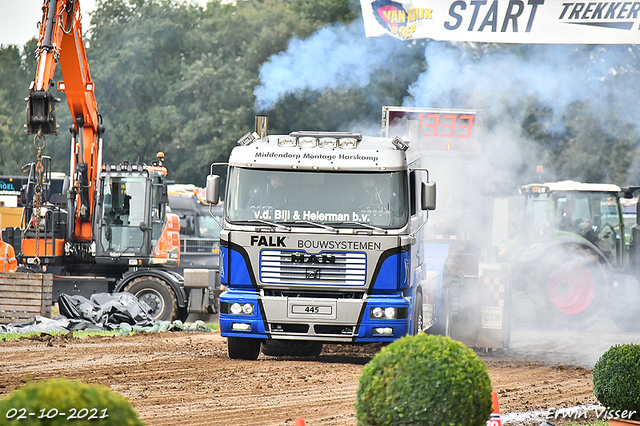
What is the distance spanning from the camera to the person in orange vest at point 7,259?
2197cm

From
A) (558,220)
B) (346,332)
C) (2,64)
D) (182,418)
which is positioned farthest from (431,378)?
(2,64)

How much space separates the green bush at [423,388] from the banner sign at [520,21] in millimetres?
13431

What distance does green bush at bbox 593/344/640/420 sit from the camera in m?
7.12

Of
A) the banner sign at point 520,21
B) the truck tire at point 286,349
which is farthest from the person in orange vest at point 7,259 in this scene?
the banner sign at point 520,21

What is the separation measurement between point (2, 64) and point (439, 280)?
56.3 m

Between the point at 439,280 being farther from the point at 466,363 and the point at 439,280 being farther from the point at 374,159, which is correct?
the point at 466,363

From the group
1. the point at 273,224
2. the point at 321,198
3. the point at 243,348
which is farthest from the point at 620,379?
the point at 243,348

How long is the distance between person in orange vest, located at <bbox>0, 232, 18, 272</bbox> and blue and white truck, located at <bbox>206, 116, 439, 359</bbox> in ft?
39.5

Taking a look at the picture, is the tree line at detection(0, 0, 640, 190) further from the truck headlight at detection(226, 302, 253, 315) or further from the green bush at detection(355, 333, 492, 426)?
the green bush at detection(355, 333, 492, 426)

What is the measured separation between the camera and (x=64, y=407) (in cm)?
318

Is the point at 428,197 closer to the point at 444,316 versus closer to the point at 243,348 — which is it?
the point at 444,316

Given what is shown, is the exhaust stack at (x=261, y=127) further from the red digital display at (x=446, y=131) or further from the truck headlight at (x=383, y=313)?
the truck headlight at (x=383, y=313)

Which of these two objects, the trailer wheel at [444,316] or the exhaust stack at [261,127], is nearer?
the exhaust stack at [261,127]

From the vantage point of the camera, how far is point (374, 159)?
37.8 ft
